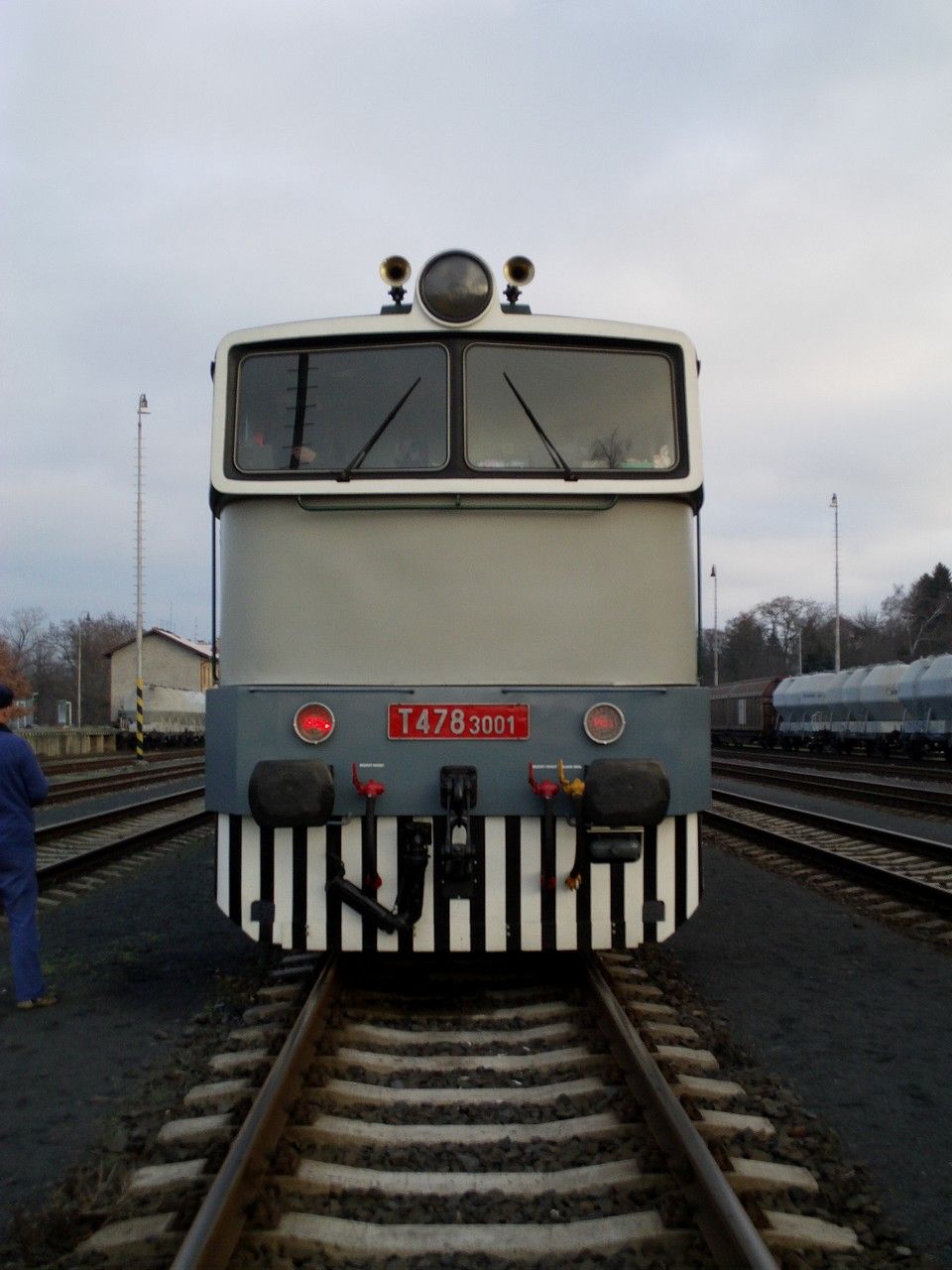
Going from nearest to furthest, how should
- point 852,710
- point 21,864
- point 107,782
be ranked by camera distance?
point 21,864 < point 107,782 < point 852,710

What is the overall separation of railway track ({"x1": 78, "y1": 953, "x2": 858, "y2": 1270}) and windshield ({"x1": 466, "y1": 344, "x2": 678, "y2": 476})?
2341mm

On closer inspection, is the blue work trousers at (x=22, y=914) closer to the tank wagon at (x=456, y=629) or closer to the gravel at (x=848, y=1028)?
the tank wagon at (x=456, y=629)

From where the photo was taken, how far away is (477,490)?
5.14m

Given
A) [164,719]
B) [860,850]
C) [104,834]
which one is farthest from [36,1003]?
[164,719]

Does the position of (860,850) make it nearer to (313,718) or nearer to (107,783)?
(313,718)

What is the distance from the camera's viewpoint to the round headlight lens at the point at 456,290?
5.30m

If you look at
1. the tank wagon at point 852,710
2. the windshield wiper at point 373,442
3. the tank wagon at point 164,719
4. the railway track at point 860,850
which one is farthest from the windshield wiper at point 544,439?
the tank wagon at point 164,719

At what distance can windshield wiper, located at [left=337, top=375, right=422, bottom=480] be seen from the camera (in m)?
5.17

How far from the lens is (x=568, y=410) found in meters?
5.36

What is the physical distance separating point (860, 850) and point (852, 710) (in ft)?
95.6

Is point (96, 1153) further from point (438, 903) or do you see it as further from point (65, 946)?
point (65, 946)

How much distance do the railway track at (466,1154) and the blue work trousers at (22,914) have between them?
1.29 meters

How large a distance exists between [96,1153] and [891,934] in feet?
17.6

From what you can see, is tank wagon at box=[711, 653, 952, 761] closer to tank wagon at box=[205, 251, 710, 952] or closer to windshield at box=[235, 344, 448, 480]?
tank wagon at box=[205, 251, 710, 952]
